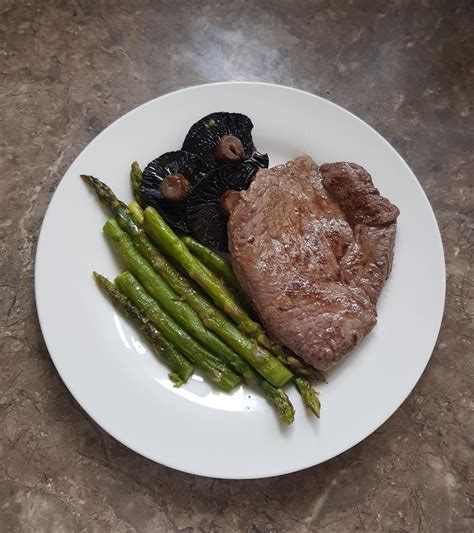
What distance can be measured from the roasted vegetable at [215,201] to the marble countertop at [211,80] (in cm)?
108

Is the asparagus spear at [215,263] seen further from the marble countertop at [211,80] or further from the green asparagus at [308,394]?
the marble countertop at [211,80]

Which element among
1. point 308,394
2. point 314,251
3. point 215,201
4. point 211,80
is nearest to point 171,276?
point 215,201

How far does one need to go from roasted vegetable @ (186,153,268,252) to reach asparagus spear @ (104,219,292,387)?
336 millimetres

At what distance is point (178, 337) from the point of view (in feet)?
12.7

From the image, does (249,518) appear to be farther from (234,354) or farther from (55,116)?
(55,116)

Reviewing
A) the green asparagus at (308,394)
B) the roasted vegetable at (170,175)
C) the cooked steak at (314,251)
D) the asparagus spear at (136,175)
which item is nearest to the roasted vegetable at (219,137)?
the roasted vegetable at (170,175)

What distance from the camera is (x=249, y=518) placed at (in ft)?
13.1

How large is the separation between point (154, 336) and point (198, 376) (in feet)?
1.29

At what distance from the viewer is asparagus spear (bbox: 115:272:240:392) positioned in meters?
3.84

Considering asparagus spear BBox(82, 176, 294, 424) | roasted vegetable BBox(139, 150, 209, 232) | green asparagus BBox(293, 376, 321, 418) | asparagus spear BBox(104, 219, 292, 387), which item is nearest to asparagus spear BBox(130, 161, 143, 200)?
roasted vegetable BBox(139, 150, 209, 232)

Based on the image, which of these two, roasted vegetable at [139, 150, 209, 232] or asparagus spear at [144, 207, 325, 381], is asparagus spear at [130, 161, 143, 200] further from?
asparagus spear at [144, 207, 325, 381]

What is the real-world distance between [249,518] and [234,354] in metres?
1.12

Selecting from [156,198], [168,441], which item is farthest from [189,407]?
[156,198]

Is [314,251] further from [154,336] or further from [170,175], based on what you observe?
[154,336]
